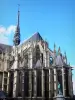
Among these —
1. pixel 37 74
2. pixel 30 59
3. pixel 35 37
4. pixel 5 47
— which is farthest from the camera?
pixel 5 47

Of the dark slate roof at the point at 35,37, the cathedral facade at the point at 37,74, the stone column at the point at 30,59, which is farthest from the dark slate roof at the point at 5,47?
the stone column at the point at 30,59

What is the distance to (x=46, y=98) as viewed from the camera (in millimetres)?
40688

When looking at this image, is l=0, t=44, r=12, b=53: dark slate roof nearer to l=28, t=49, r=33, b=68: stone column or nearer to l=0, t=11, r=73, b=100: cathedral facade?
l=0, t=11, r=73, b=100: cathedral facade

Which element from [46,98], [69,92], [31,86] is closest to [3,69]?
[31,86]

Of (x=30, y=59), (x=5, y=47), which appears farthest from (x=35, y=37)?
(x=5, y=47)

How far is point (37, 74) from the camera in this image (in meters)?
42.1

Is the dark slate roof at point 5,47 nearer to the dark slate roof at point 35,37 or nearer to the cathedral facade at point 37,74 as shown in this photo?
the dark slate roof at point 35,37

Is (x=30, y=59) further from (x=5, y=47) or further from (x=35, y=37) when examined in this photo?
(x=5, y=47)

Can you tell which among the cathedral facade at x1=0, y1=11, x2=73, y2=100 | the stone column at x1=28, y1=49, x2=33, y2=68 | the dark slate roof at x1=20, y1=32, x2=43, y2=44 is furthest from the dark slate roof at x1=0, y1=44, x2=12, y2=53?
the stone column at x1=28, y1=49, x2=33, y2=68

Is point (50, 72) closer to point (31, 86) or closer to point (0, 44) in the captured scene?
point (31, 86)

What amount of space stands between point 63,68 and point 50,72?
2.71 metres

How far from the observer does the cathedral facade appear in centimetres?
4069

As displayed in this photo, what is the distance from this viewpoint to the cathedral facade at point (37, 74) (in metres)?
40.7

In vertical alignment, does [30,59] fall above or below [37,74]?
above
